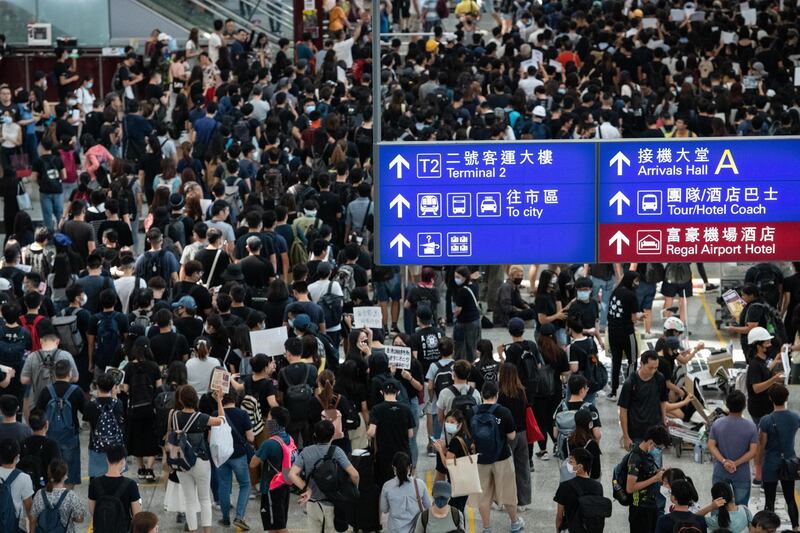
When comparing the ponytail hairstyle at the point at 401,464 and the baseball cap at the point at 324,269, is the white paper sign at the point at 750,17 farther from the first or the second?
the ponytail hairstyle at the point at 401,464

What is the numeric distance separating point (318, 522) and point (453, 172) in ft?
10.3

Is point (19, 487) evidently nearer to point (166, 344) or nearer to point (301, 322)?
point (166, 344)

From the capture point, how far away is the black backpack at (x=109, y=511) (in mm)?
11859

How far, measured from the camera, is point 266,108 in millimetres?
24438

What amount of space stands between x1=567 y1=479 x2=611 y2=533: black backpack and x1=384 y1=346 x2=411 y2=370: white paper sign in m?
2.42

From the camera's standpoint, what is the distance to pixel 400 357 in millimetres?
13977

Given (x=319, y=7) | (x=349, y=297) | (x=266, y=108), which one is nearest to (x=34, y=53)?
(x=319, y=7)

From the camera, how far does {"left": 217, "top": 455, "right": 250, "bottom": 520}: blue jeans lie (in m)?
13.6

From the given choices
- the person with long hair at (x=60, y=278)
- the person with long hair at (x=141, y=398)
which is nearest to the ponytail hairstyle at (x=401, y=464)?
the person with long hair at (x=141, y=398)

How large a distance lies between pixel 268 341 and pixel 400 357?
55.9 inches

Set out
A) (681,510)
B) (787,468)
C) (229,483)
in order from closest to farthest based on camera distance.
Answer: (681,510) → (787,468) → (229,483)

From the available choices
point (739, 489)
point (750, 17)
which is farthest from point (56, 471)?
point (750, 17)

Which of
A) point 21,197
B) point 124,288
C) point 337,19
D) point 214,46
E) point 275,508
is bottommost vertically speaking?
point 275,508

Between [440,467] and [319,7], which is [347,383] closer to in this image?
[440,467]
